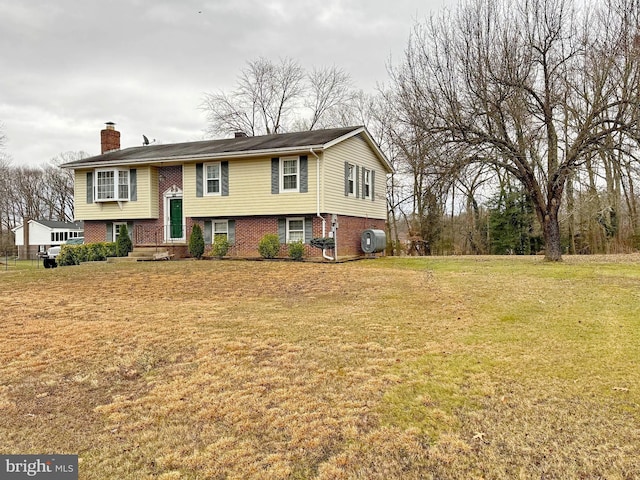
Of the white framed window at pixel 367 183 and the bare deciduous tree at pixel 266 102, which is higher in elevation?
the bare deciduous tree at pixel 266 102

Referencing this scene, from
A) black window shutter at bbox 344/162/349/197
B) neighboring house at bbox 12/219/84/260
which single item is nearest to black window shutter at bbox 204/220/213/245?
black window shutter at bbox 344/162/349/197

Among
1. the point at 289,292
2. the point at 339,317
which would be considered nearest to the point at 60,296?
the point at 289,292

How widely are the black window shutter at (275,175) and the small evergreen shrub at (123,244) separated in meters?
6.78

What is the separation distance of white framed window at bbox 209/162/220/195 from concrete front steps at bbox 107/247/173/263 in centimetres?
307

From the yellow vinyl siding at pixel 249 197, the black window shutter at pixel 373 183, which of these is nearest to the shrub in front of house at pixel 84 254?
the yellow vinyl siding at pixel 249 197

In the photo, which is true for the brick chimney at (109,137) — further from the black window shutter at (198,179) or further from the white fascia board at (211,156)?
the black window shutter at (198,179)

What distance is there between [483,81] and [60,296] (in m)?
13.4

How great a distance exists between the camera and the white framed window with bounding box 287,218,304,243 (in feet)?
59.8

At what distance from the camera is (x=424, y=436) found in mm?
3301

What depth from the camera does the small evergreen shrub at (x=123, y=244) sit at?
1928 cm

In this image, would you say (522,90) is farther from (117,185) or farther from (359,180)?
(117,185)

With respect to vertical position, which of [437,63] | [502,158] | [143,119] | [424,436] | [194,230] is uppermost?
[143,119]

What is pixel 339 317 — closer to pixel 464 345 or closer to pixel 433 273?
pixel 464 345

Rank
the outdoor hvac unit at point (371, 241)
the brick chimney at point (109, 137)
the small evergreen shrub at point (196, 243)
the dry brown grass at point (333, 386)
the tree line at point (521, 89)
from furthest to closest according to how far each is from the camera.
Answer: the brick chimney at point (109, 137)
the outdoor hvac unit at point (371, 241)
the small evergreen shrub at point (196, 243)
the tree line at point (521, 89)
the dry brown grass at point (333, 386)
